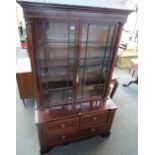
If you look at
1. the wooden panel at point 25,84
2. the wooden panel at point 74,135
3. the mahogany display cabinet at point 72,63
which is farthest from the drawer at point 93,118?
the wooden panel at point 25,84

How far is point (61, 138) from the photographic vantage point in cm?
Answer: 165

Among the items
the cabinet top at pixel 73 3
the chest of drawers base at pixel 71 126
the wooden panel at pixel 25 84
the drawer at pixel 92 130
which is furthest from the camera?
the wooden panel at pixel 25 84

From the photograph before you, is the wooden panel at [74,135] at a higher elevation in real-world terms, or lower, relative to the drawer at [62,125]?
lower

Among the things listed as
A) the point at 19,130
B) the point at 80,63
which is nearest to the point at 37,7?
the point at 80,63

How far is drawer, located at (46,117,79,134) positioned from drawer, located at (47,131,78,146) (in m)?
0.09

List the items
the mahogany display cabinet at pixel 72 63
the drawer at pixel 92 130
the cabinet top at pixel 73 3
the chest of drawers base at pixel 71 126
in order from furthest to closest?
the drawer at pixel 92 130
the chest of drawers base at pixel 71 126
the mahogany display cabinet at pixel 72 63
the cabinet top at pixel 73 3

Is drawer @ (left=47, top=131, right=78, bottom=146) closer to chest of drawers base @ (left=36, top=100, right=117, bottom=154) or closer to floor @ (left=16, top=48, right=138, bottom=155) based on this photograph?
chest of drawers base @ (left=36, top=100, right=117, bottom=154)

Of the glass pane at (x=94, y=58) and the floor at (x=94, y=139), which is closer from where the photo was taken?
the glass pane at (x=94, y=58)

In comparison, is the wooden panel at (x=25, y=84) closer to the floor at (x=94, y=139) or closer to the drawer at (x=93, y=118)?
the floor at (x=94, y=139)

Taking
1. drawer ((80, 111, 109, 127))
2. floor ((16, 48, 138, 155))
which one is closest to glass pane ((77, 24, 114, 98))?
drawer ((80, 111, 109, 127))

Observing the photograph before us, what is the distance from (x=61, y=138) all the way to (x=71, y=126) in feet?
0.71

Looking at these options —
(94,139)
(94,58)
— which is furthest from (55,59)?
(94,139)

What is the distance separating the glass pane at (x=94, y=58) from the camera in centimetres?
127

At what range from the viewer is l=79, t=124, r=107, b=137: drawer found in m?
1.72
